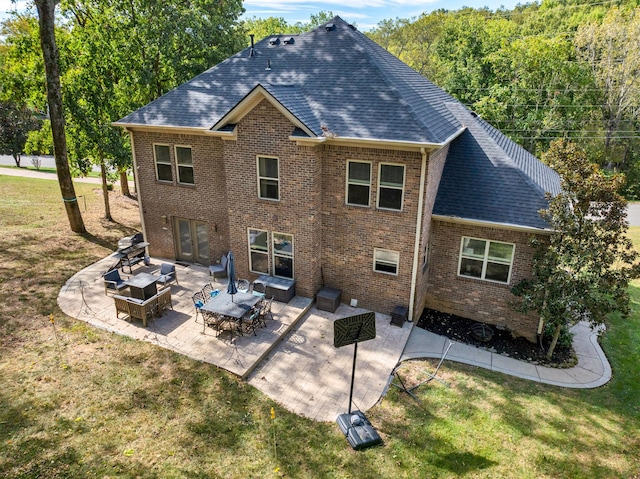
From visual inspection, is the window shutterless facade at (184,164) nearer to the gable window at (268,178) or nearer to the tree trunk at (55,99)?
the gable window at (268,178)

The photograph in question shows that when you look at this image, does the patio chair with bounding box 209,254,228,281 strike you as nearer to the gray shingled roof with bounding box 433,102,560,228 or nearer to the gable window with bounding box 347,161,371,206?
the gable window with bounding box 347,161,371,206

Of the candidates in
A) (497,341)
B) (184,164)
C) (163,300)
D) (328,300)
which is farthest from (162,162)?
(497,341)

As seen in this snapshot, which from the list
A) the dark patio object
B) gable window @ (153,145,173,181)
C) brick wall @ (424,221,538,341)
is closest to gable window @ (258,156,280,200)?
gable window @ (153,145,173,181)

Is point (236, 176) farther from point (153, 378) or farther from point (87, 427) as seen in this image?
point (87, 427)

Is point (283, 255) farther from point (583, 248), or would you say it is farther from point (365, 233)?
point (583, 248)

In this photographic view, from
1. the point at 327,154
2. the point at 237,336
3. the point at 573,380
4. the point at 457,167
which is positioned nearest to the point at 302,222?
the point at 327,154

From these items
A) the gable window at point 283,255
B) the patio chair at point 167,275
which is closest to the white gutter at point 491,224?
the gable window at point 283,255
